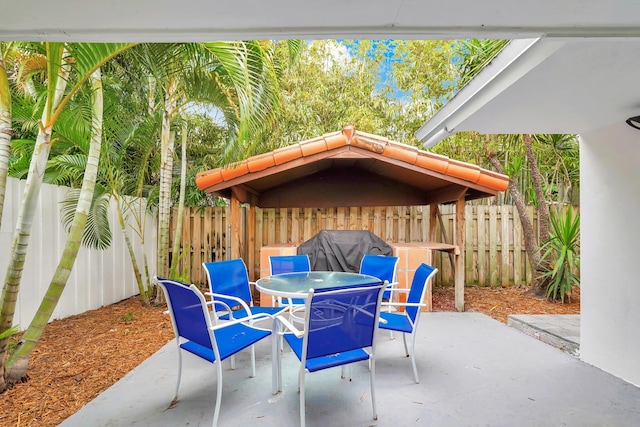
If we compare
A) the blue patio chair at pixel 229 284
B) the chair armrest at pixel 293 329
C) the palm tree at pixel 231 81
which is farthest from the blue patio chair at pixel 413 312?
the palm tree at pixel 231 81

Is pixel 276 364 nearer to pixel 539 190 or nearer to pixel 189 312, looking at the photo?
pixel 189 312

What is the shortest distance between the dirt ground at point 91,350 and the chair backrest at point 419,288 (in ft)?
9.24

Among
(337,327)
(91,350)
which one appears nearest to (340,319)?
(337,327)

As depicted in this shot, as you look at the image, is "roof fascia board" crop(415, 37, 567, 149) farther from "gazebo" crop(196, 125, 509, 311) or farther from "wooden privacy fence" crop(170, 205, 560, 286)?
"wooden privacy fence" crop(170, 205, 560, 286)

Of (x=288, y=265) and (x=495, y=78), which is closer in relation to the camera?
(x=495, y=78)

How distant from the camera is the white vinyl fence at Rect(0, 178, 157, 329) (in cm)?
384

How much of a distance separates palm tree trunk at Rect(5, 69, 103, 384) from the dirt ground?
0.63 ft

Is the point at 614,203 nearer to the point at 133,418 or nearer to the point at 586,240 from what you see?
the point at 586,240

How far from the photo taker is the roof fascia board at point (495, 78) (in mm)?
1916

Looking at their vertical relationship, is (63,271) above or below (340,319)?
above

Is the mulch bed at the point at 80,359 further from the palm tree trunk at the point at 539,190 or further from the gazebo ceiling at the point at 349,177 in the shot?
the palm tree trunk at the point at 539,190

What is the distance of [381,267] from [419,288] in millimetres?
1181

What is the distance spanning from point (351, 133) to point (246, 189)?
2.21 metres

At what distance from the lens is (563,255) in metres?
5.73
